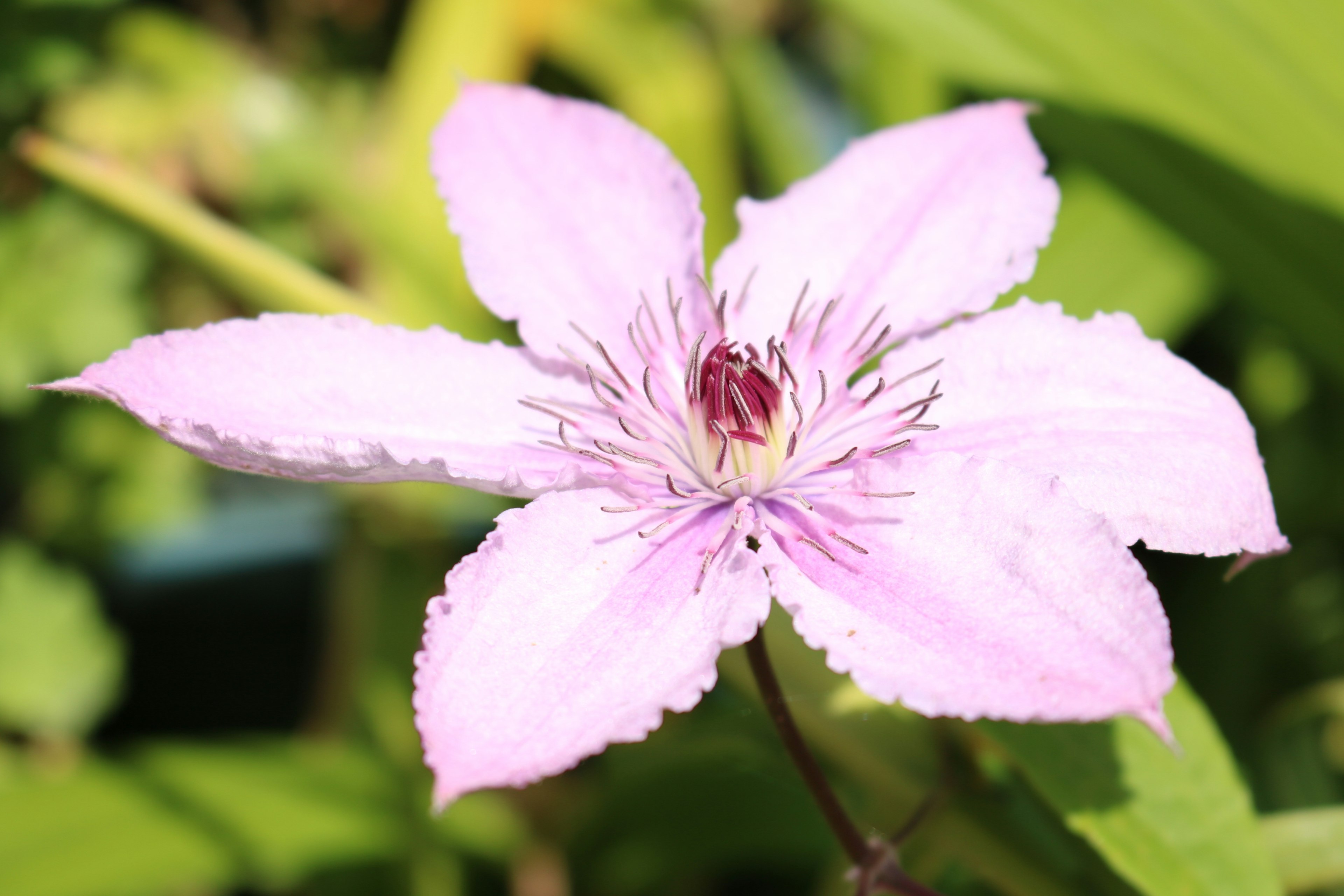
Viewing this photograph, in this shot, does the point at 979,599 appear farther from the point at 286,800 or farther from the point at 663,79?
the point at 663,79

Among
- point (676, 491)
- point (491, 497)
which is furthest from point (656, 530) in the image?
point (491, 497)

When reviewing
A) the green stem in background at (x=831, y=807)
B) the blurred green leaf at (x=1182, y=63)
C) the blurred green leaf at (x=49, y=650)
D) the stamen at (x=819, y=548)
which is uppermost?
the blurred green leaf at (x=1182, y=63)

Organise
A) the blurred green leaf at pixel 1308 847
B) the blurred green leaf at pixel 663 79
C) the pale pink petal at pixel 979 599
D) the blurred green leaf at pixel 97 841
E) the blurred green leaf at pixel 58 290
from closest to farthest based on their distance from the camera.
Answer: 1. the pale pink petal at pixel 979 599
2. the blurred green leaf at pixel 1308 847
3. the blurred green leaf at pixel 97 841
4. the blurred green leaf at pixel 58 290
5. the blurred green leaf at pixel 663 79

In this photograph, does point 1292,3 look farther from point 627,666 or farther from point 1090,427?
point 627,666

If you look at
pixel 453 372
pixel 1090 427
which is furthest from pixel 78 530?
pixel 1090 427

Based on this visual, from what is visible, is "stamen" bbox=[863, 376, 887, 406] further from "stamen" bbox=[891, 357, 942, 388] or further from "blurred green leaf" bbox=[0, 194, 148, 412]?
"blurred green leaf" bbox=[0, 194, 148, 412]

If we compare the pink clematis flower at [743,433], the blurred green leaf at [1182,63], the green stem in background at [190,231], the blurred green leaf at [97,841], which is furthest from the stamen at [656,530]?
the blurred green leaf at [97,841]

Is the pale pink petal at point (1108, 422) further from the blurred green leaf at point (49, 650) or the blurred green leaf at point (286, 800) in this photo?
the blurred green leaf at point (49, 650)

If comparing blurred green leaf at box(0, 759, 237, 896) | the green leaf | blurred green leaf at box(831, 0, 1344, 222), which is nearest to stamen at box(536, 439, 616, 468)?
the green leaf
